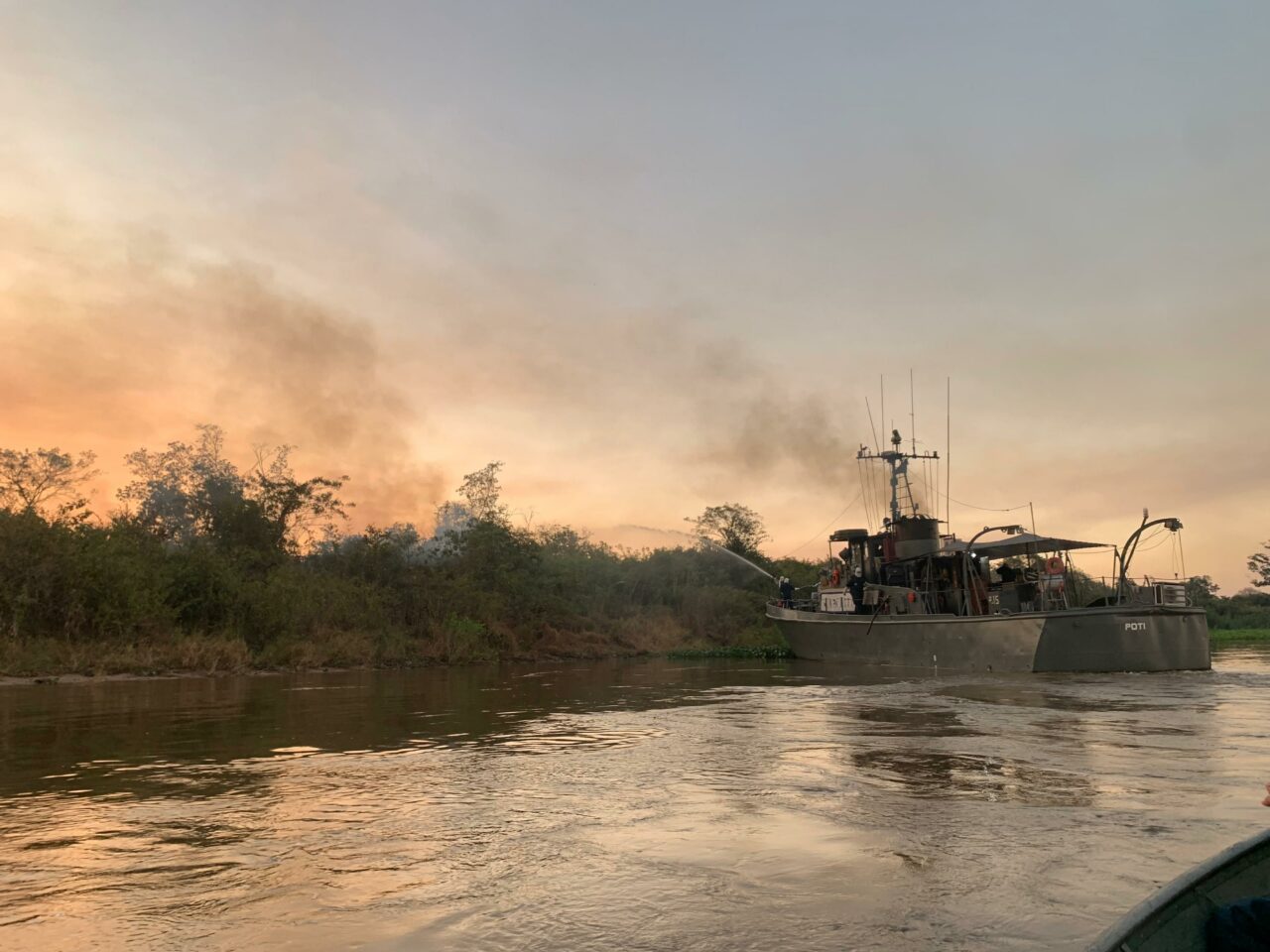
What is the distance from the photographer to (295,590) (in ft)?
122

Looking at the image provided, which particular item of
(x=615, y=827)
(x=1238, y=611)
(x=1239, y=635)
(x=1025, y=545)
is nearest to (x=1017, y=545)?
(x=1025, y=545)

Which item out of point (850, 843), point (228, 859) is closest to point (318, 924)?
point (228, 859)

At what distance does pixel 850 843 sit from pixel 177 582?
108 feet

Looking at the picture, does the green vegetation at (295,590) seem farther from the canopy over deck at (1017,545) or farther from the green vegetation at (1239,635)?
the green vegetation at (1239,635)

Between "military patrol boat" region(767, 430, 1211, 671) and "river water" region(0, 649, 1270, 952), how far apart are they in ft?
31.6

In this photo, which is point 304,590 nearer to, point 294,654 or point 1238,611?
point 294,654

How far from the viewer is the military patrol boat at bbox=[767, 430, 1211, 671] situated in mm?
25062

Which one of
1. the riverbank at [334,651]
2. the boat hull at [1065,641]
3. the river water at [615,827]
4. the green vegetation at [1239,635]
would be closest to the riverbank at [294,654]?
the riverbank at [334,651]

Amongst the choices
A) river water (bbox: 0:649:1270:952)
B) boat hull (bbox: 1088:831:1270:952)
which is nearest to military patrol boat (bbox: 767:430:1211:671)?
river water (bbox: 0:649:1270:952)

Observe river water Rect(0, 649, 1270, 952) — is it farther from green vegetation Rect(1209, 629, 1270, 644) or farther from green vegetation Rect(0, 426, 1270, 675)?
green vegetation Rect(1209, 629, 1270, 644)

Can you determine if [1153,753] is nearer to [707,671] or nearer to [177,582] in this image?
[707,671]

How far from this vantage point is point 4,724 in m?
15.1

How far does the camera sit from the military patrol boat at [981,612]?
82.2 ft

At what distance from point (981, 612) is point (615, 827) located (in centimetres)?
2454
